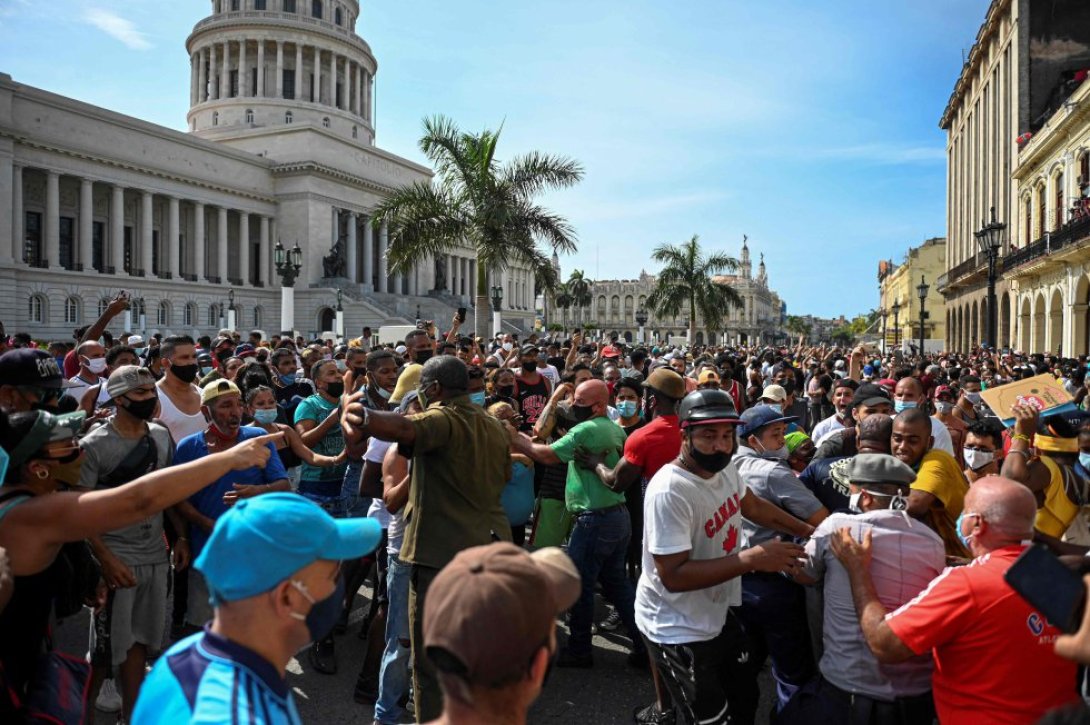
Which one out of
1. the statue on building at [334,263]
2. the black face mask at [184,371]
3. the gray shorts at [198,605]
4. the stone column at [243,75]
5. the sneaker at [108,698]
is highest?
the stone column at [243,75]

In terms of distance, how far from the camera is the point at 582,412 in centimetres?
554

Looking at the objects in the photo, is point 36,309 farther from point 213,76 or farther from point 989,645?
point 989,645

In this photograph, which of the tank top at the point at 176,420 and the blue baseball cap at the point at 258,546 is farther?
→ the tank top at the point at 176,420

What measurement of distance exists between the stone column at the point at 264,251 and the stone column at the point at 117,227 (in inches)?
423

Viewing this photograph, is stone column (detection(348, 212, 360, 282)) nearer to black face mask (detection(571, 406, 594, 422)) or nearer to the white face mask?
black face mask (detection(571, 406, 594, 422))

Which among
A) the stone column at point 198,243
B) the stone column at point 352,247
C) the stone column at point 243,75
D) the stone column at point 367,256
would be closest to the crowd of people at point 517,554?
the stone column at point 198,243

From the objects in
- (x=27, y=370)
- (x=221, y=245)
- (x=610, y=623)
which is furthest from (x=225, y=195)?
(x=610, y=623)

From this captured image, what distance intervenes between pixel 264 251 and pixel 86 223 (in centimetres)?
1328

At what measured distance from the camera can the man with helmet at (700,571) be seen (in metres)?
3.33

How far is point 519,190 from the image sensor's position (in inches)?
769

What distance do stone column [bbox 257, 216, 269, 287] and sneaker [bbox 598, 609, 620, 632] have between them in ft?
182

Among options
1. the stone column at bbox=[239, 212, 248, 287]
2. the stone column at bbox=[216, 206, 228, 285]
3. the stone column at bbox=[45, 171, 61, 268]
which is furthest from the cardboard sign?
the stone column at bbox=[239, 212, 248, 287]

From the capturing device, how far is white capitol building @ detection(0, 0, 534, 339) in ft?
138

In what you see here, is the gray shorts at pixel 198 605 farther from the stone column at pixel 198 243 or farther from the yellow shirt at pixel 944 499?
the stone column at pixel 198 243
